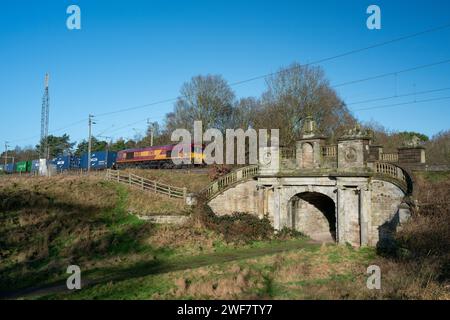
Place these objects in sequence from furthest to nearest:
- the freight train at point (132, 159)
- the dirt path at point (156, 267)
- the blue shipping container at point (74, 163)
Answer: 1. the blue shipping container at point (74, 163)
2. the freight train at point (132, 159)
3. the dirt path at point (156, 267)

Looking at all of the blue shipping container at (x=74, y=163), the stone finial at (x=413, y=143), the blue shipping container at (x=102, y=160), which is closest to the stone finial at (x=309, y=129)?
the stone finial at (x=413, y=143)

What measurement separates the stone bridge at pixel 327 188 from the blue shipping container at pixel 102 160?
3224cm

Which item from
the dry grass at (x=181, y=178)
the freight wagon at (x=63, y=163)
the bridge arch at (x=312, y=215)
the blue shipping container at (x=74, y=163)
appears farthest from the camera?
the freight wagon at (x=63, y=163)

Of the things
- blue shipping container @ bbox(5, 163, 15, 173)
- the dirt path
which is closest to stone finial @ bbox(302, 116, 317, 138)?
the dirt path

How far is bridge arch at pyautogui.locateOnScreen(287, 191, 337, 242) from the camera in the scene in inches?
1011

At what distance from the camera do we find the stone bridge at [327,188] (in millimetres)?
20875

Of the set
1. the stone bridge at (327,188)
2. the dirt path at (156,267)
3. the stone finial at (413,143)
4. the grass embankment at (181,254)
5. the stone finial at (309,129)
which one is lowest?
the dirt path at (156,267)

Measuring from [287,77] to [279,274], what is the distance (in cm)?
2914

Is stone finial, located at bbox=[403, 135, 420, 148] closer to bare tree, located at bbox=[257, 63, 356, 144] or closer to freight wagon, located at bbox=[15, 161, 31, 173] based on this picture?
bare tree, located at bbox=[257, 63, 356, 144]

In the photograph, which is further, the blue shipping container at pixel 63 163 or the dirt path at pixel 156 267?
the blue shipping container at pixel 63 163

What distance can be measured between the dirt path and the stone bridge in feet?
10.9

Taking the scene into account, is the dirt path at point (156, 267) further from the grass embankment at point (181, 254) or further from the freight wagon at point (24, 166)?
the freight wagon at point (24, 166)

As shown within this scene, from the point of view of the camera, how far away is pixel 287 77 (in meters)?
40.0
